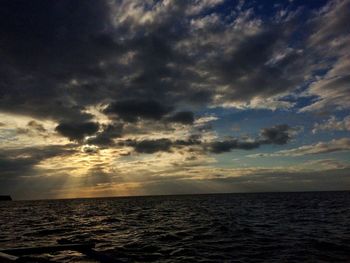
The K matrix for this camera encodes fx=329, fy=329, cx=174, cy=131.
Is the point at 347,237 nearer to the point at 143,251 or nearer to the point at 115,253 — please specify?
the point at 143,251

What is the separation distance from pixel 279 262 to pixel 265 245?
5.43 m

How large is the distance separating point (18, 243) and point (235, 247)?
651 inches

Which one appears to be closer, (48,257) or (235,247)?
(48,257)

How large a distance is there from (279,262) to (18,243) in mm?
19359

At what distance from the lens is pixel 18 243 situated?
25.5 meters

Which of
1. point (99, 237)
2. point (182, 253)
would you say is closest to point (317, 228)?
point (182, 253)

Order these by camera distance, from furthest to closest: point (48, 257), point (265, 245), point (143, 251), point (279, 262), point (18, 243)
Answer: point (18, 243)
point (265, 245)
point (143, 251)
point (48, 257)
point (279, 262)

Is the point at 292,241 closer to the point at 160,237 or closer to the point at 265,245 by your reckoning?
the point at 265,245

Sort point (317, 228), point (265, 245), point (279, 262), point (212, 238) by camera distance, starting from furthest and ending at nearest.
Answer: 1. point (317, 228)
2. point (212, 238)
3. point (265, 245)
4. point (279, 262)

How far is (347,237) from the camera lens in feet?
87.7

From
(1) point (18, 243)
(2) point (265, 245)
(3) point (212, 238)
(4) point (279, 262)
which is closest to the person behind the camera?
(4) point (279, 262)

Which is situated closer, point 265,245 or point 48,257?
point 48,257

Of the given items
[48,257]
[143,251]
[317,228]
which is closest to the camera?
[48,257]

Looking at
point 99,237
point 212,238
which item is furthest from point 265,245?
point 99,237
